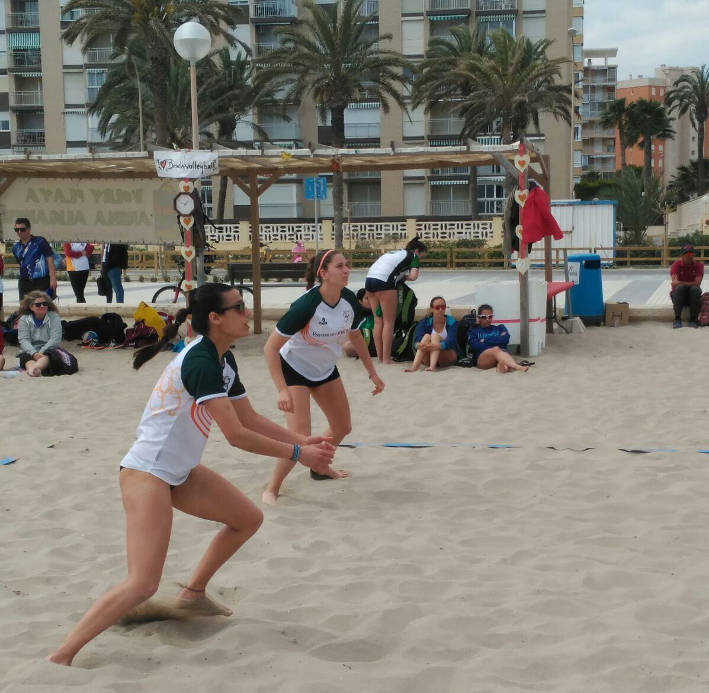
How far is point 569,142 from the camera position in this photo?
5359 centimetres

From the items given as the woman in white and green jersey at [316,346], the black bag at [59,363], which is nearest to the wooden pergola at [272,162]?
the black bag at [59,363]

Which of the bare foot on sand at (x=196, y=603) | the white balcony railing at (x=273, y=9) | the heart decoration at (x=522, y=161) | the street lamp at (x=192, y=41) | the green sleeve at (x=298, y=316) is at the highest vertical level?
the white balcony railing at (x=273, y=9)

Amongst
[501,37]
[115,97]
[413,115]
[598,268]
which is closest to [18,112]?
[115,97]

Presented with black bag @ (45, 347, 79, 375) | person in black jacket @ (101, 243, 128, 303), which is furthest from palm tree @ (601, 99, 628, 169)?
black bag @ (45, 347, 79, 375)

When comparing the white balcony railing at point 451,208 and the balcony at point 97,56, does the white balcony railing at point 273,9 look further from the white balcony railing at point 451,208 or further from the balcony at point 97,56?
the white balcony railing at point 451,208

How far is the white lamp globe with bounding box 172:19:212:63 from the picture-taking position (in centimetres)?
1027

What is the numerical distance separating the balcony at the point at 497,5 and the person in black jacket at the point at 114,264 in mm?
43426

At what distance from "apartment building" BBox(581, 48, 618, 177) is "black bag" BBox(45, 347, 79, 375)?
385 ft

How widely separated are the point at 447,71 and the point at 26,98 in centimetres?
2990

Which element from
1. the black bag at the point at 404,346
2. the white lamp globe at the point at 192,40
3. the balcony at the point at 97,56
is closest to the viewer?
the white lamp globe at the point at 192,40

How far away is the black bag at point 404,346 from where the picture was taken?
10914mm

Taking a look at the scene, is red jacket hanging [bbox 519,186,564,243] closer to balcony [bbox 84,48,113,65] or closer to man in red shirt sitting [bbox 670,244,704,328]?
man in red shirt sitting [bbox 670,244,704,328]

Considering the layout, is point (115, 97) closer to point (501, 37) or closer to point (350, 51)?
point (350, 51)

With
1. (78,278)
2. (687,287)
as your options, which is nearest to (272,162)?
(78,278)
